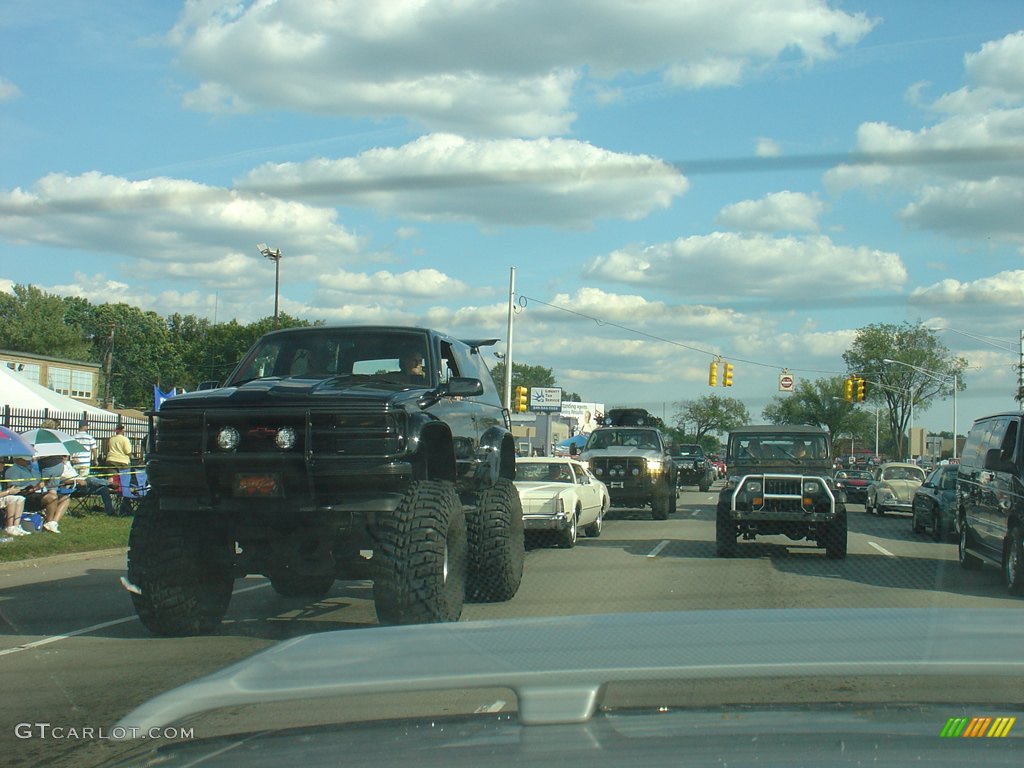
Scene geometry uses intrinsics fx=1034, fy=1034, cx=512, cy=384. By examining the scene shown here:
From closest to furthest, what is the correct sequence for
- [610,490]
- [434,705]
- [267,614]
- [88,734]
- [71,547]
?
[434,705] < [88,734] < [267,614] < [71,547] < [610,490]

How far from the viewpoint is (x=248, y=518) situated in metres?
7.92

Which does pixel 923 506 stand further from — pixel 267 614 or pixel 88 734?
pixel 88 734

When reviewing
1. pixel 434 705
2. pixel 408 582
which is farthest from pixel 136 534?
pixel 434 705

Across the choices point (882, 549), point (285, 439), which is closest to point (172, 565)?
point (285, 439)

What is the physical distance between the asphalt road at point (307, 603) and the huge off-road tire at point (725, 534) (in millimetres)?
203

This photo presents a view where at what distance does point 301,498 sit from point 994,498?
9.06 m

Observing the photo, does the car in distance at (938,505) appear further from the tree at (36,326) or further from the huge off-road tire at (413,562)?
the tree at (36,326)

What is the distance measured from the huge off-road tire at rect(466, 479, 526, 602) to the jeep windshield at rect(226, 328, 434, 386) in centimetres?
158

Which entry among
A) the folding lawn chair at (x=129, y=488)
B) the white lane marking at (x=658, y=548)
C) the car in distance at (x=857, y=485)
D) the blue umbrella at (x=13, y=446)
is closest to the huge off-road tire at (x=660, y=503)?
the white lane marking at (x=658, y=548)

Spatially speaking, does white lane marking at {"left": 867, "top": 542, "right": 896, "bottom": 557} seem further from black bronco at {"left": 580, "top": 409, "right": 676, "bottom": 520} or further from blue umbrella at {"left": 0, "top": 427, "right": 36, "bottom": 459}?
blue umbrella at {"left": 0, "top": 427, "right": 36, "bottom": 459}

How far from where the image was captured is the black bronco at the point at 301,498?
7.71 m

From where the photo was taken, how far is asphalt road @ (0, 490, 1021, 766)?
6.27 m

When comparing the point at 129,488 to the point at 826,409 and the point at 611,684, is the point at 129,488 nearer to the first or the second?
the point at 611,684

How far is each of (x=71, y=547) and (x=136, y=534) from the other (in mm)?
7668
